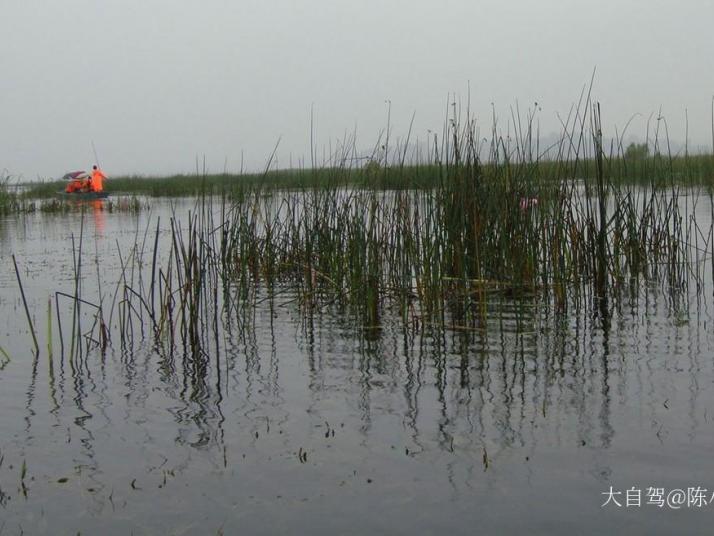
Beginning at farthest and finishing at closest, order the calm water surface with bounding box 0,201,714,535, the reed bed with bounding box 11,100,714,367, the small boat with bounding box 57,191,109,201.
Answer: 1. the small boat with bounding box 57,191,109,201
2. the reed bed with bounding box 11,100,714,367
3. the calm water surface with bounding box 0,201,714,535

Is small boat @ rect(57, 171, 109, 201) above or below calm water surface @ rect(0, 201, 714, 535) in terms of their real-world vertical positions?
above

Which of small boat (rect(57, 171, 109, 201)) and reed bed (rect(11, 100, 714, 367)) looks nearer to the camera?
reed bed (rect(11, 100, 714, 367))

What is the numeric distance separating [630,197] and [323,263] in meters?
2.18

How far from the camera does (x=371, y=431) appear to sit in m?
3.12

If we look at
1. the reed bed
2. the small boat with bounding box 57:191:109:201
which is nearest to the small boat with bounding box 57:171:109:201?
the small boat with bounding box 57:191:109:201

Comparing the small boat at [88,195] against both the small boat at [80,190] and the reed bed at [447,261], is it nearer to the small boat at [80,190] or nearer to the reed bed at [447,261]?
the small boat at [80,190]

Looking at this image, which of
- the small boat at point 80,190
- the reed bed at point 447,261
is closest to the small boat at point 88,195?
the small boat at point 80,190

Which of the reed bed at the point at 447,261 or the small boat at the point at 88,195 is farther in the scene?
the small boat at the point at 88,195

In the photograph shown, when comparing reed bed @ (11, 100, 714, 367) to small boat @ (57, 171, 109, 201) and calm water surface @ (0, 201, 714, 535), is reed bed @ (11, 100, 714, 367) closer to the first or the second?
calm water surface @ (0, 201, 714, 535)

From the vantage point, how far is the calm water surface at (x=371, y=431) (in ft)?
8.14

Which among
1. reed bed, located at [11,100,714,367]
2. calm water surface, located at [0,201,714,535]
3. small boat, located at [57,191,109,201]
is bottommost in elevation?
calm water surface, located at [0,201,714,535]

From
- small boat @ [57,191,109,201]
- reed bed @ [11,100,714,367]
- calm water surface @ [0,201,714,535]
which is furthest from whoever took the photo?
small boat @ [57,191,109,201]

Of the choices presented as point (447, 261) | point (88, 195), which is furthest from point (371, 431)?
point (88, 195)

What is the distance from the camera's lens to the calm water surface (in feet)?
8.14
